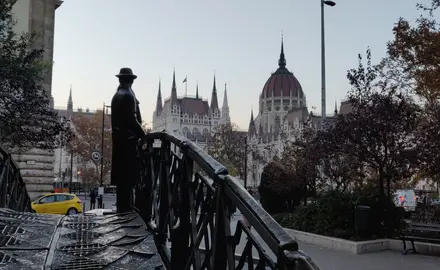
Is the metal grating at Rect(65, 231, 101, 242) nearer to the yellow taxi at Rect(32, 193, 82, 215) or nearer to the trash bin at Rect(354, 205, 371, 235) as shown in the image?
the trash bin at Rect(354, 205, 371, 235)

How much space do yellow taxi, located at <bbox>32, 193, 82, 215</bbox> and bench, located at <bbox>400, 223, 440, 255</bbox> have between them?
1681 cm

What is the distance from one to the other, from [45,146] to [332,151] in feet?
33.4

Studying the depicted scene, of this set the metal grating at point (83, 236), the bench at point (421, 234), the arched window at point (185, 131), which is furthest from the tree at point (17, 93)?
the arched window at point (185, 131)

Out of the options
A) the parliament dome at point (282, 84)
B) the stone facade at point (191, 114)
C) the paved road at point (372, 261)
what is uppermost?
the parliament dome at point (282, 84)

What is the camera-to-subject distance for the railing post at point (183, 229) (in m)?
3.69

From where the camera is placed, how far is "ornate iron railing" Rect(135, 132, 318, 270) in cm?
216

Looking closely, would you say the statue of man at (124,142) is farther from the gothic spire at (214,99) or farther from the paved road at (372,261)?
the gothic spire at (214,99)

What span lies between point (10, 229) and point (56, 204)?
20.2 m

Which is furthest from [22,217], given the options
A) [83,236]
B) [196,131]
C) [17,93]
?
[196,131]

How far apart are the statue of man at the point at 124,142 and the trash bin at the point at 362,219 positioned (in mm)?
8517

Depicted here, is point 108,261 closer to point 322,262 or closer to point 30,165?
point 322,262

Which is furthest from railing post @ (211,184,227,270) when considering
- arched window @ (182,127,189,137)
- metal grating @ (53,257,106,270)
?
arched window @ (182,127,189,137)

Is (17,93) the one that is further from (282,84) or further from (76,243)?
(282,84)

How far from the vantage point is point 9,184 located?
7.61m
